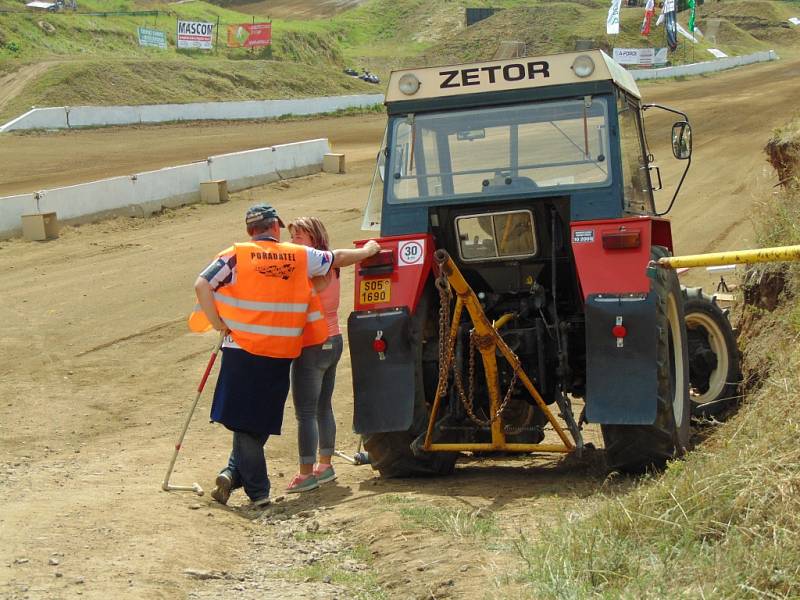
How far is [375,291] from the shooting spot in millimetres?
7324

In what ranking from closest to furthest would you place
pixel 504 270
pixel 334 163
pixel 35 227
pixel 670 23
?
pixel 504 270 < pixel 35 227 < pixel 334 163 < pixel 670 23

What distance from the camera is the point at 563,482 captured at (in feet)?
23.8

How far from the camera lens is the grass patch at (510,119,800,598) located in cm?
418

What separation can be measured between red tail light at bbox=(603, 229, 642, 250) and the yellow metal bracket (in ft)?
2.84

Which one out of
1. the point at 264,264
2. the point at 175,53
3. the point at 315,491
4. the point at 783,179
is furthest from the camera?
the point at 175,53

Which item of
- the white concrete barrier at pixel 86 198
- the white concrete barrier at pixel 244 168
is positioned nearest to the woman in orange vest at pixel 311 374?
the white concrete barrier at pixel 86 198

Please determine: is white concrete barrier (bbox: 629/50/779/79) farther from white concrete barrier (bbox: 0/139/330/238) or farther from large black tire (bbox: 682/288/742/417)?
large black tire (bbox: 682/288/742/417)

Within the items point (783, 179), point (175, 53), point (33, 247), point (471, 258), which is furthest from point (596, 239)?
point (175, 53)

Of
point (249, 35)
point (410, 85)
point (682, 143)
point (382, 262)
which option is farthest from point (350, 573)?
point (249, 35)

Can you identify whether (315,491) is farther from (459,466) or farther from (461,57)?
(461,57)

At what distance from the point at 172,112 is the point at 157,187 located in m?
16.5

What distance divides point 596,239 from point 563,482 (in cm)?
157

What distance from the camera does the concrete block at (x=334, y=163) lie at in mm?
25469

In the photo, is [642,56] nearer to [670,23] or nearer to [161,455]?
[670,23]
